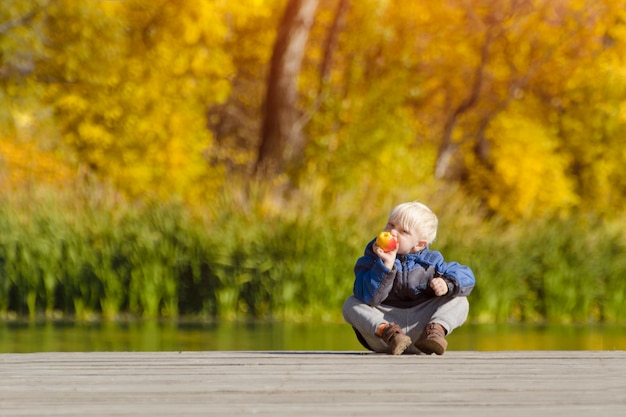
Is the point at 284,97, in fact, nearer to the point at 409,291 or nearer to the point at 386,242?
the point at 409,291

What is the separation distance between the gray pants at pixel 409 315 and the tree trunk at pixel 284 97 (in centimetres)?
1417

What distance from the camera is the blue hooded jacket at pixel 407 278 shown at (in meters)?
6.08

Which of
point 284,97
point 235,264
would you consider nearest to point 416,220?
point 235,264

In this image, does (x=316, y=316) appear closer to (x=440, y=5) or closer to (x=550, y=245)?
(x=550, y=245)

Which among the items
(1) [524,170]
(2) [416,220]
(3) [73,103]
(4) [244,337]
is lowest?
(1) [524,170]

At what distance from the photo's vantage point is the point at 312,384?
198 inches

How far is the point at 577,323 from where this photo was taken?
521 inches

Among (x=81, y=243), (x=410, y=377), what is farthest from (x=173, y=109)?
(x=410, y=377)

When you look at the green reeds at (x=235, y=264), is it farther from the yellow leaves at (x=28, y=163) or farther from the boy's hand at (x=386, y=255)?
the yellow leaves at (x=28, y=163)

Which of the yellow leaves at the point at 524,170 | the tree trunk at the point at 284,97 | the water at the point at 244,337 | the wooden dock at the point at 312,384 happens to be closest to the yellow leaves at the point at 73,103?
the tree trunk at the point at 284,97

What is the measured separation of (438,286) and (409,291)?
0.24 m

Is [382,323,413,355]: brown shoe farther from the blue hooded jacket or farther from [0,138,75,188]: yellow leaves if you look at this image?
[0,138,75,188]: yellow leaves

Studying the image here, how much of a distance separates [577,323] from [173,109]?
15.7m

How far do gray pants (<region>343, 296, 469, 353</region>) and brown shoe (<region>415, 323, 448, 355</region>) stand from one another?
1.5 inches
